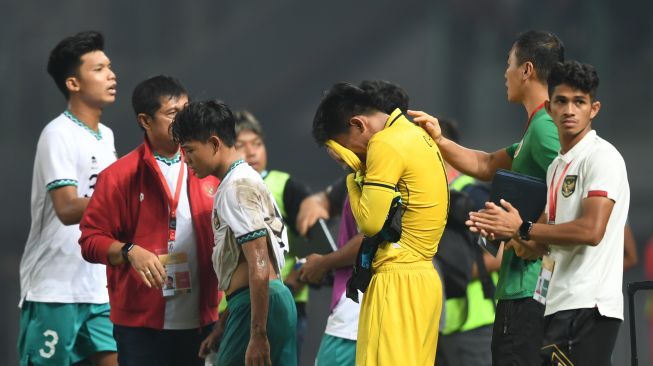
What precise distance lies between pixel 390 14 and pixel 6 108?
9.82 feet

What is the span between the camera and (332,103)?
347 cm

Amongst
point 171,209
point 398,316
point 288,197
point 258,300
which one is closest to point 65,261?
point 171,209

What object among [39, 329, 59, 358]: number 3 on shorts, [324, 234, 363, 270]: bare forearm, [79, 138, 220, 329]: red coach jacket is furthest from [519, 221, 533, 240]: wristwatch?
[39, 329, 59, 358]: number 3 on shorts

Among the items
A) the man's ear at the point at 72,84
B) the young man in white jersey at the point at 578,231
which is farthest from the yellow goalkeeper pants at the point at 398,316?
the man's ear at the point at 72,84

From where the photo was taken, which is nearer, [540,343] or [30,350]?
[540,343]

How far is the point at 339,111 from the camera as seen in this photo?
3.46 m

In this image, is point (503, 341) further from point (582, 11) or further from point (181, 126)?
point (582, 11)

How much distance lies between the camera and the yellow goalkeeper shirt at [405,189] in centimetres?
329

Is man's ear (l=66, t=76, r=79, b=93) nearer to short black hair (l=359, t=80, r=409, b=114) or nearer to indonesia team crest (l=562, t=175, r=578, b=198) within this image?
short black hair (l=359, t=80, r=409, b=114)

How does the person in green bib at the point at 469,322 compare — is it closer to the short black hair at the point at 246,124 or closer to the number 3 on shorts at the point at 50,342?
the short black hair at the point at 246,124

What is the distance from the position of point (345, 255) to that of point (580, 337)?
1116 millimetres

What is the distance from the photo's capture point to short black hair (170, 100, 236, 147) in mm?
3627

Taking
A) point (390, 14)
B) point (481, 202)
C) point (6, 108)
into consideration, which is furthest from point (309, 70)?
point (481, 202)

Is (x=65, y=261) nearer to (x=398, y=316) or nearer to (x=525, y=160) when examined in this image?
(x=398, y=316)
